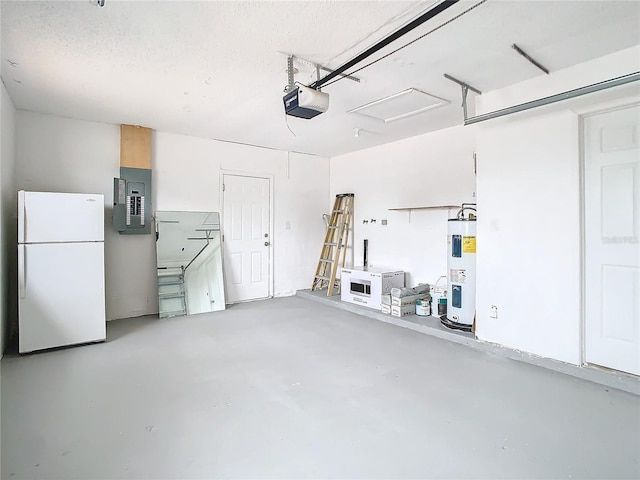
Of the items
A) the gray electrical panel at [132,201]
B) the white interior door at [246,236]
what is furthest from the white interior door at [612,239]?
the gray electrical panel at [132,201]

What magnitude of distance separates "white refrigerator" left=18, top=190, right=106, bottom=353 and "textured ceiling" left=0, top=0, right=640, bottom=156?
119 cm

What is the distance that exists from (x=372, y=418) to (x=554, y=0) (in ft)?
9.29

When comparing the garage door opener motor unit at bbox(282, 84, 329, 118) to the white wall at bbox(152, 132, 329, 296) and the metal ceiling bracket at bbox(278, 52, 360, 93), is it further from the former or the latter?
the white wall at bbox(152, 132, 329, 296)

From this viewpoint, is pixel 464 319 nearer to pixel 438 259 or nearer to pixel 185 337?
pixel 438 259

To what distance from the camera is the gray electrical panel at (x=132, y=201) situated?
4414mm

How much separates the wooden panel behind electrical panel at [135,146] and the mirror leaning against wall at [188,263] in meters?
0.74

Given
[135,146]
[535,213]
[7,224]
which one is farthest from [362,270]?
[7,224]

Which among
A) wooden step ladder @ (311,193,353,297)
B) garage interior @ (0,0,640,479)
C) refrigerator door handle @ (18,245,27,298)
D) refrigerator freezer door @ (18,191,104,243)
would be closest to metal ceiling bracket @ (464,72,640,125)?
garage interior @ (0,0,640,479)

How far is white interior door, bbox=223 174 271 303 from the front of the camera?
546 cm

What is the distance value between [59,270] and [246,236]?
267 centimetres

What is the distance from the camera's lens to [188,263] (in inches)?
195

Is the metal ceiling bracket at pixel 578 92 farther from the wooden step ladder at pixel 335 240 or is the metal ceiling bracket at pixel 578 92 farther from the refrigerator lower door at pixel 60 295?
the refrigerator lower door at pixel 60 295

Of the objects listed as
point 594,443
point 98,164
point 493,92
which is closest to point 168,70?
point 98,164

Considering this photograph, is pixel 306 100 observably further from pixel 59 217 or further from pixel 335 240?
pixel 335 240
